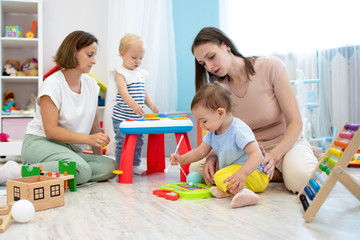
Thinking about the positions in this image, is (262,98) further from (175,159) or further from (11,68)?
(11,68)

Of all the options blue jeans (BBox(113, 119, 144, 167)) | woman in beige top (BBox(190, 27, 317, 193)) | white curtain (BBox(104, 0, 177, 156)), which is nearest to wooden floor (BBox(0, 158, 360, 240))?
woman in beige top (BBox(190, 27, 317, 193))

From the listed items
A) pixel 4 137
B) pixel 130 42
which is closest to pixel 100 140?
pixel 130 42

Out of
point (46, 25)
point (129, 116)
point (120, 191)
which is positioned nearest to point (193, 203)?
point (120, 191)

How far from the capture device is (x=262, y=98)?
1432 mm

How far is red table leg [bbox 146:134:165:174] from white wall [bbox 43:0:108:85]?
151 cm

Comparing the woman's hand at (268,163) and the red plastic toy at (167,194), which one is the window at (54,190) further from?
the woman's hand at (268,163)

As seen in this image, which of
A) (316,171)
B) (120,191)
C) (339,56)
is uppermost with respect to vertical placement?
(339,56)

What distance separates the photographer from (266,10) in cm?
296

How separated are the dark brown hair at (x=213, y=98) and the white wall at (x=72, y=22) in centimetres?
207

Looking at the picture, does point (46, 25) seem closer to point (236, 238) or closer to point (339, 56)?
point (339, 56)

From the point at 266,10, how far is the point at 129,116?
1624 mm

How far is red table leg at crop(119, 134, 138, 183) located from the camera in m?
1.55

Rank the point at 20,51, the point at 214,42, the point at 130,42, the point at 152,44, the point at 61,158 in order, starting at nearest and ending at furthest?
the point at 214,42
the point at 61,158
the point at 130,42
the point at 152,44
the point at 20,51

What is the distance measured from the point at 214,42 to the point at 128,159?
0.60 meters
